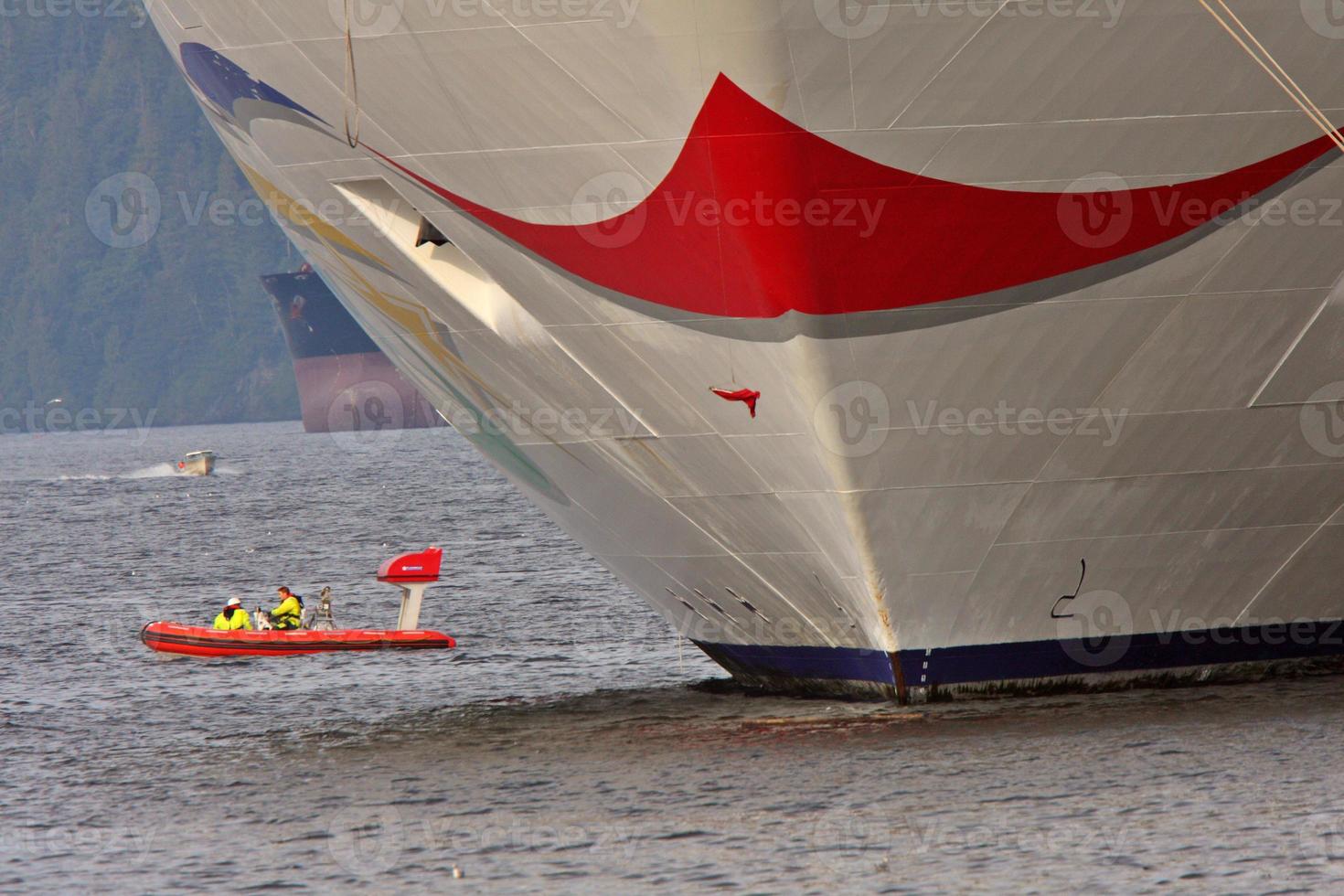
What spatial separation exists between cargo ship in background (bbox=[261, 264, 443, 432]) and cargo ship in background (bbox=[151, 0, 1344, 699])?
158 meters

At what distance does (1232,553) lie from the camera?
1609cm

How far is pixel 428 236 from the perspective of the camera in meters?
16.0

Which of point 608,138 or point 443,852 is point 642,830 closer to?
point 443,852

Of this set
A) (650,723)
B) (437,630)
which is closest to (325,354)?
(437,630)

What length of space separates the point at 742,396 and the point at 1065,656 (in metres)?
4.09

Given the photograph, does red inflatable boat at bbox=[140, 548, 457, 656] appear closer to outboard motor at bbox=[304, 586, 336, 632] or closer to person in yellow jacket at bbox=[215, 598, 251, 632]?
outboard motor at bbox=[304, 586, 336, 632]

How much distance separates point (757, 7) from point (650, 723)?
30.2ft

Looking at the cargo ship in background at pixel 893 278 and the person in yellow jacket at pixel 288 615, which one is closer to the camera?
the cargo ship in background at pixel 893 278

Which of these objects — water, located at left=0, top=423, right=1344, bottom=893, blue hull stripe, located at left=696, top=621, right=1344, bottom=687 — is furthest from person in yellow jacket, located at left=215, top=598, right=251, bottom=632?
blue hull stripe, located at left=696, top=621, right=1344, bottom=687

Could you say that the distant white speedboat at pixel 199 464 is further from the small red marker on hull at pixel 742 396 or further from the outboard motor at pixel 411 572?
the small red marker on hull at pixel 742 396

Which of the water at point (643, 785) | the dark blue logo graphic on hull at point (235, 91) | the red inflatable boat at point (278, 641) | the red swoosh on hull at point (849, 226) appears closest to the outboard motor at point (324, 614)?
the red inflatable boat at point (278, 641)

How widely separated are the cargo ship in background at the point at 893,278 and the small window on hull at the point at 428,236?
26 millimetres

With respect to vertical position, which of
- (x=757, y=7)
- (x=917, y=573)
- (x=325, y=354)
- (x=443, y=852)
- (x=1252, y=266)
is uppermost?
(x=325, y=354)

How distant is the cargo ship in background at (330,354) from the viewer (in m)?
180
